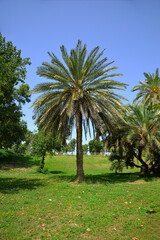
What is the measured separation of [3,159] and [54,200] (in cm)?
2954

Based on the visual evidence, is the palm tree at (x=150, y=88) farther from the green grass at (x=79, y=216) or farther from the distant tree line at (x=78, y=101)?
the green grass at (x=79, y=216)

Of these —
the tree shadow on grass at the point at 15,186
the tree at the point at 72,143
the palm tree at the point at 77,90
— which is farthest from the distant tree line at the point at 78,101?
the tree at the point at 72,143

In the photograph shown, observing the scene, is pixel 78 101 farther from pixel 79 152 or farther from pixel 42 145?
pixel 42 145

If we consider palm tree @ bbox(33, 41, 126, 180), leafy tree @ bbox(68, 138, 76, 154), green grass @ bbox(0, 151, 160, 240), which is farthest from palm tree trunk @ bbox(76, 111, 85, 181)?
leafy tree @ bbox(68, 138, 76, 154)

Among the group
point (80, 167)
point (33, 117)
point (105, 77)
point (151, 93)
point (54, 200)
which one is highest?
point (151, 93)

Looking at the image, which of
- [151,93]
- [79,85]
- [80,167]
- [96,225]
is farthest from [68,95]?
[151,93]

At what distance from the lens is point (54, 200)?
31.3 ft

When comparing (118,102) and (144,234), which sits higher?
(118,102)

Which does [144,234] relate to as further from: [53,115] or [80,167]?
[53,115]

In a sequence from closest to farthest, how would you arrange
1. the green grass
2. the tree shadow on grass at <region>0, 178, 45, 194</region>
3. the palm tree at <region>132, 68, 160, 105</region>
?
the green grass
the tree shadow on grass at <region>0, 178, 45, 194</region>
the palm tree at <region>132, 68, 160, 105</region>

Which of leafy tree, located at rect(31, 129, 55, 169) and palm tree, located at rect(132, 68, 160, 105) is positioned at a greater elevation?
palm tree, located at rect(132, 68, 160, 105)

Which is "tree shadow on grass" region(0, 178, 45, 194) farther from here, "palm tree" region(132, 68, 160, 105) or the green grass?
"palm tree" region(132, 68, 160, 105)

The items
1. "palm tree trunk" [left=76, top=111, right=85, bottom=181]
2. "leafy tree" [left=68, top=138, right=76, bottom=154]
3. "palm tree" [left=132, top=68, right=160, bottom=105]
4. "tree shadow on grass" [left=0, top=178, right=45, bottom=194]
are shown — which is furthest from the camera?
"leafy tree" [left=68, top=138, right=76, bottom=154]

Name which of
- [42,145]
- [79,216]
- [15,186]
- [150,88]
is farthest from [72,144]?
[79,216]
